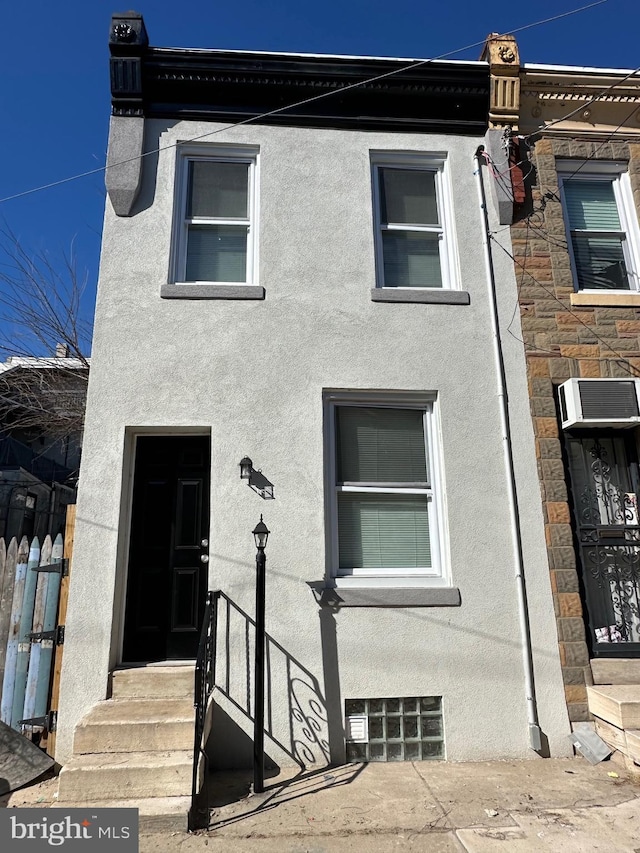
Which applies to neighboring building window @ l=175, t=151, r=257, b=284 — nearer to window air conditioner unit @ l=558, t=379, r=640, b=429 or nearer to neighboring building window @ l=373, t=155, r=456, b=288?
neighboring building window @ l=373, t=155, r=456, b=288

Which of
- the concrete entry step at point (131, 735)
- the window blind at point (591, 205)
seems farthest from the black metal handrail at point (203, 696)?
the window blind at point (591, 205)

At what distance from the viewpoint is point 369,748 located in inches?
190

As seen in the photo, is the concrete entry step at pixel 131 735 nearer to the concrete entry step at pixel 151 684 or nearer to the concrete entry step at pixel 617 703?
the concrete entry step at pixel 151 684

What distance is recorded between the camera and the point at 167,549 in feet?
17.5

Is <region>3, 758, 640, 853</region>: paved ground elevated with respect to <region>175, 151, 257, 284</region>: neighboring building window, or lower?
lower

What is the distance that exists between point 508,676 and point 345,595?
1614mm

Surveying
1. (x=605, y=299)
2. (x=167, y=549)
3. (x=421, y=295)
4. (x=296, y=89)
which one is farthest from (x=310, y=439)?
(x=296, y=89)

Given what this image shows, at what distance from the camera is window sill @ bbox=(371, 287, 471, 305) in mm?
5809

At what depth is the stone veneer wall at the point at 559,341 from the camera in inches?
203

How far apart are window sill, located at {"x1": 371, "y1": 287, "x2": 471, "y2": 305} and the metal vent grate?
1.48m

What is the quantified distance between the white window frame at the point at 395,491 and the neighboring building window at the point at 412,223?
1.34 metres

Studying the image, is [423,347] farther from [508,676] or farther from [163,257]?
[508,676]

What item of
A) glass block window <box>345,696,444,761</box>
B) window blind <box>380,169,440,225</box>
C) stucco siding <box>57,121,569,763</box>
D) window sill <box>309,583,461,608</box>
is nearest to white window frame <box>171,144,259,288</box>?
stucco siding <box>57,121,569,763</box>

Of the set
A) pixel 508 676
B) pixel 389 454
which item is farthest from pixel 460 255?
pixel 508 676
